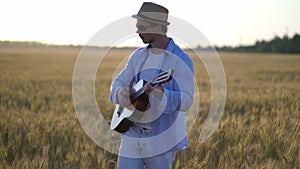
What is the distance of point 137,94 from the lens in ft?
6.26

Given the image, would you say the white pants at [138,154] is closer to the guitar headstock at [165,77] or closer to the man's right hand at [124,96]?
the man's right hand at [124,96]

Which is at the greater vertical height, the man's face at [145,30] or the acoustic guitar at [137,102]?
the man's face at [145,30]

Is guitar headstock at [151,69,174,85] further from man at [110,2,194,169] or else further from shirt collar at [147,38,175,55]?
shirt collar at [147,38,175,55]

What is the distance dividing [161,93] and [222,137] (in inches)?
77.0

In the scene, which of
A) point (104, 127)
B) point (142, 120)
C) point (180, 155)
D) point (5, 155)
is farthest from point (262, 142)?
point (5, 155)

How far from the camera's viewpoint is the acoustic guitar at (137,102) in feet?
5.92

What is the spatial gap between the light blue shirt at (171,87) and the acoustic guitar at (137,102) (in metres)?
0.08

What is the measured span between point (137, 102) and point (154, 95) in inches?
4.1

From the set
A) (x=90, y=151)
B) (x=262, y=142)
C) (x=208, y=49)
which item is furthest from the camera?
(x=262, y=142)

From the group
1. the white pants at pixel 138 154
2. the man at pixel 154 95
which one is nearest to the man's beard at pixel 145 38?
the man at pixel 154 95

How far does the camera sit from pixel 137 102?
6.37 ft

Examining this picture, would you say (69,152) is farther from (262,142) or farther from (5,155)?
(262,142)

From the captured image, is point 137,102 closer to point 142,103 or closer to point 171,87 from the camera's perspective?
point 142,103

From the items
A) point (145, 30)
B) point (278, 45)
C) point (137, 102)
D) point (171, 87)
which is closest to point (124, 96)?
point (137, 102)
